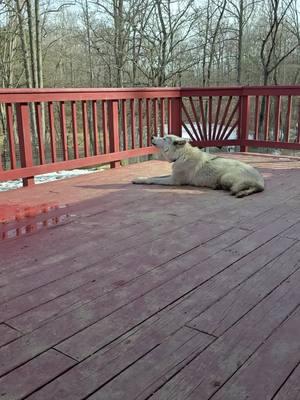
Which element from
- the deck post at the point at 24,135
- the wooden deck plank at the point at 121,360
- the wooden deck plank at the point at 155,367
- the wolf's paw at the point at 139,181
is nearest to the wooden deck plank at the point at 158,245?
→ the wooden deck plank at the point at 121,360

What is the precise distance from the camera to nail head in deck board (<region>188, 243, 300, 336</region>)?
5.59 ft

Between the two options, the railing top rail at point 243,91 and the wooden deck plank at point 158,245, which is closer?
the wooden deck plank at point 158,245

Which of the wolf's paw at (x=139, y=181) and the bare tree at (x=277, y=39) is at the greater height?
the bare tree at (x=277, y=39)

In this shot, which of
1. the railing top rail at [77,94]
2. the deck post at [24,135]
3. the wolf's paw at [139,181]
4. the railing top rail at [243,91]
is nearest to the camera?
the railing top rail at [77,94]

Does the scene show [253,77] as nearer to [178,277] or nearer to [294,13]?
[294,13]

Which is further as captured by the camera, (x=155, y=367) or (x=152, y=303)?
(x=152, y=303)

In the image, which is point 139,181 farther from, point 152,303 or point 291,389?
point 291,389

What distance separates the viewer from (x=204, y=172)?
13.5ft

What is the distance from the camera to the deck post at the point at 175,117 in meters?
6.05

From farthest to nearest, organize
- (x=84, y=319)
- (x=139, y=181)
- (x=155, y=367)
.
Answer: (x=139, y=181), (x=84, y=319), (x=155, y=367)

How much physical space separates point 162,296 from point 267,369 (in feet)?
2.11

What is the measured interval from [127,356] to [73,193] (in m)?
2.71

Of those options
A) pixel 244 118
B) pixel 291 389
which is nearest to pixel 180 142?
pixel 244 118

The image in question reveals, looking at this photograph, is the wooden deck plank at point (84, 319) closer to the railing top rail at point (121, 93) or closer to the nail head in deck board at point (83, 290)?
the nail head in deck board at point (83, 290)
